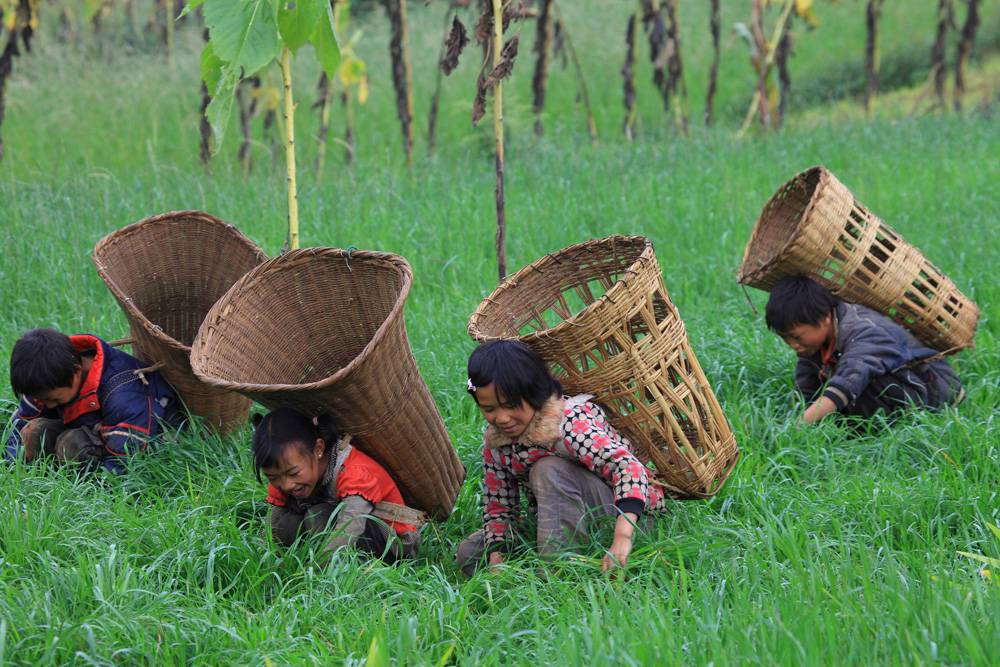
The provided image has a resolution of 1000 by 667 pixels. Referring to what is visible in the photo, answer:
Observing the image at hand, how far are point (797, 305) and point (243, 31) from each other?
227 cm

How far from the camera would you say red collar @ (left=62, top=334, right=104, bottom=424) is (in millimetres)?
Answer: 4074

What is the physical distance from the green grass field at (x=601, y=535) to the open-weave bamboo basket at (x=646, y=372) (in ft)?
0.71

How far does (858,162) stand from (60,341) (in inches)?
242

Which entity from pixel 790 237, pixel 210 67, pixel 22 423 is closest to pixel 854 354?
pixel 790 237

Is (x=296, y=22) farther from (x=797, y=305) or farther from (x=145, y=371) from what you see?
(x=797, y=305)

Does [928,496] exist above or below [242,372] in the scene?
below

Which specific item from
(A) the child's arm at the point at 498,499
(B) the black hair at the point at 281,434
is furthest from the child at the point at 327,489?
(A) the child's arm at the point at 498,499

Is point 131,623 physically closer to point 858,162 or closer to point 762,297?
point 762,297

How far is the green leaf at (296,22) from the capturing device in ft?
11.7

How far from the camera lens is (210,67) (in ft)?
12.8

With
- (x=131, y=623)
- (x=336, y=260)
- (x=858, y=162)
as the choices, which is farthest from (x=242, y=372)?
(x=858, y=162)

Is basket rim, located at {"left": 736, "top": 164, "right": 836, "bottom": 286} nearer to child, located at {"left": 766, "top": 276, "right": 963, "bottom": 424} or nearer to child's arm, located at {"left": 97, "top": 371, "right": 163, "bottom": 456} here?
child, located at {"left": 766, "top": 276, "right": 963, "bottom": 424}

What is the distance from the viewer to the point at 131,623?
2.79 metres

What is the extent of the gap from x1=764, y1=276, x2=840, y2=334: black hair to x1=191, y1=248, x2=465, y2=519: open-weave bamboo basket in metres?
1.40
